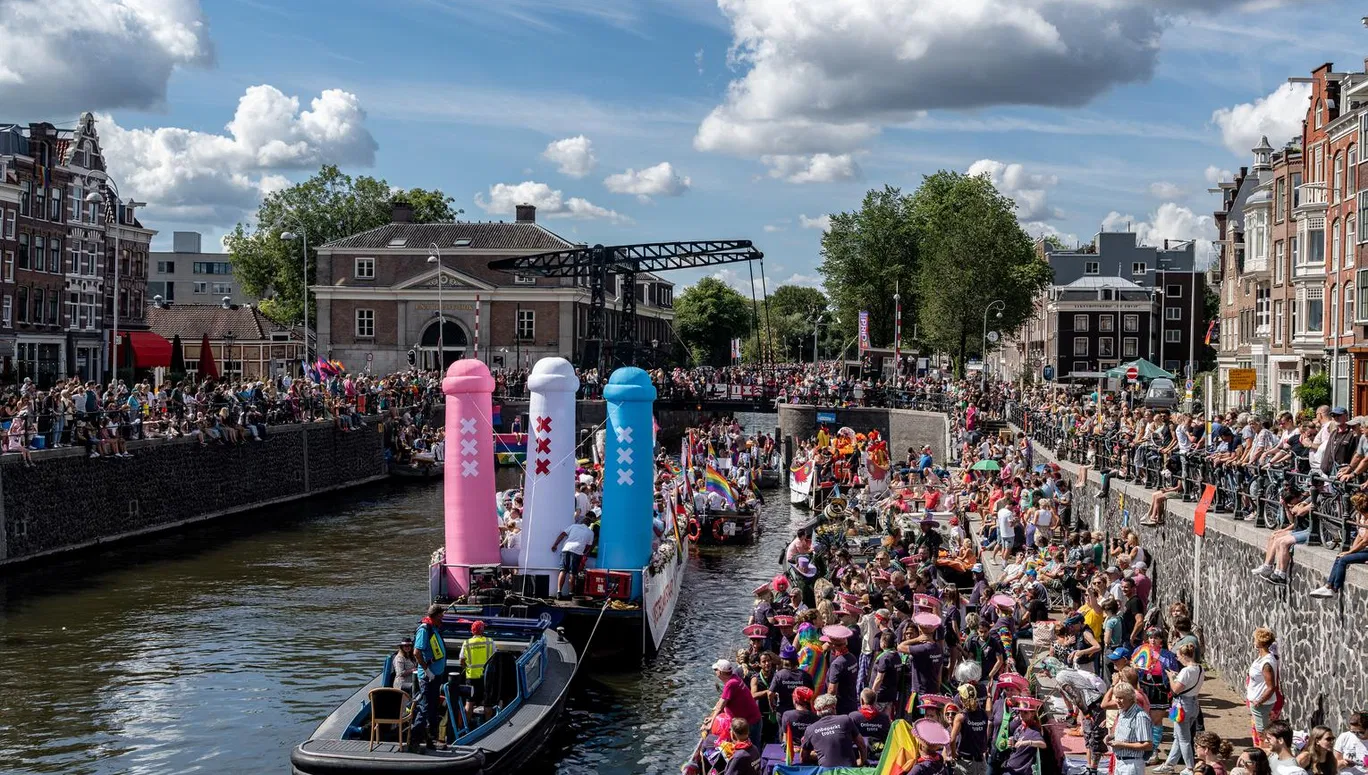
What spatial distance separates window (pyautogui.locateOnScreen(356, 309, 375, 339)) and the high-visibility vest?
67718mm

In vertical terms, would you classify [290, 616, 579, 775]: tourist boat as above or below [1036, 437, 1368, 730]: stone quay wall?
below

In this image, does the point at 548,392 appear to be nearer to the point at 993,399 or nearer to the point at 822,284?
the point at 993,399

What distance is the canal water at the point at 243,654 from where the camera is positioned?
17547 mm

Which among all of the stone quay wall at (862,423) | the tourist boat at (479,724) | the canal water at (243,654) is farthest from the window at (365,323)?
the tourist boat at (479,724)

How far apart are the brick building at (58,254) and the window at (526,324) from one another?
2570 centimetres

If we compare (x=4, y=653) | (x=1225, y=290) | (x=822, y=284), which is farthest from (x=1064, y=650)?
(x=822, y=284)

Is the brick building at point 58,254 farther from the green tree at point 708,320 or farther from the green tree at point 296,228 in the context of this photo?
the green tree at point 708,320

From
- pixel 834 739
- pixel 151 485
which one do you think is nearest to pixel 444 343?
pixel 151 485

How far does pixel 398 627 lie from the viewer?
24.3 meters

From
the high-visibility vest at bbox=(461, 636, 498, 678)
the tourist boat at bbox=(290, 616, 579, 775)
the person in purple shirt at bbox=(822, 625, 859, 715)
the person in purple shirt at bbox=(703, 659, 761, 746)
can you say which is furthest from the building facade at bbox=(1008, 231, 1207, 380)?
the person in purple shirt at bbox=(703, 659, 761, 746)

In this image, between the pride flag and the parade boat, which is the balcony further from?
the parade boat

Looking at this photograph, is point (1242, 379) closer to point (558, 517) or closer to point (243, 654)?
point (558, 517)

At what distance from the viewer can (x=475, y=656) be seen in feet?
53.1

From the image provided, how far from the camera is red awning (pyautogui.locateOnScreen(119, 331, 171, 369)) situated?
5672 centimetres
